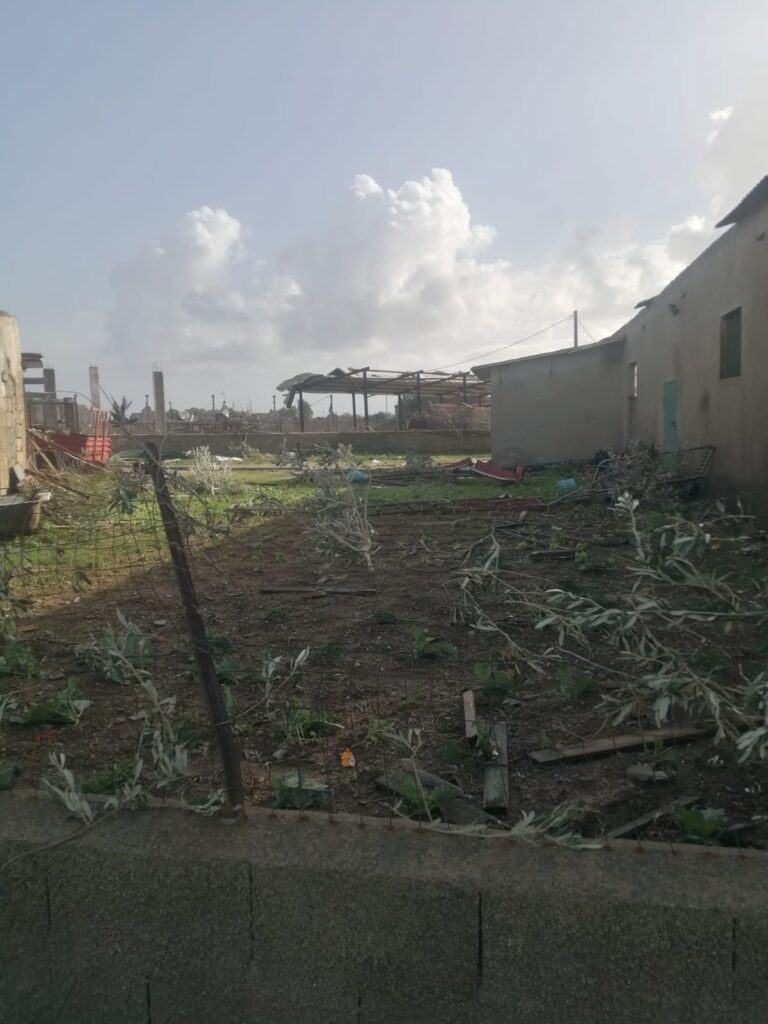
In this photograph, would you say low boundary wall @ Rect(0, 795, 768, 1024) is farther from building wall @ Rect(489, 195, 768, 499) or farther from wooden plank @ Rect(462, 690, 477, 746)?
building wall @ Rect(489, 195, 768, 499)

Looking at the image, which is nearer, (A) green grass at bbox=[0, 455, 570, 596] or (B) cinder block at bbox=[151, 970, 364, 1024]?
(B) cinder block at bbox=[151, 970, 364, 1024]

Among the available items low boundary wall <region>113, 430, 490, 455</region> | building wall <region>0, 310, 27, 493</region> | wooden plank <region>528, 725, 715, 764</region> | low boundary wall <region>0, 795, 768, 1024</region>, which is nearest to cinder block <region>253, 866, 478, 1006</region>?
low boundary wall <region>0, 795, 768, 1024</region>

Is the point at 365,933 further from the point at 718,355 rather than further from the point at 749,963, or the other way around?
the point at 718,355

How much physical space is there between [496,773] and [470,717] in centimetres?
48

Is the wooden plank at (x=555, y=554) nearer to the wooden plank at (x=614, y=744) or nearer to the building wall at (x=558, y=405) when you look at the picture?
the wooden plank at (x=614, y=744)

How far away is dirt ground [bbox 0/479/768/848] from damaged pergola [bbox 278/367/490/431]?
59.4ft

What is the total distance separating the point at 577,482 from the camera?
11633 millimetres

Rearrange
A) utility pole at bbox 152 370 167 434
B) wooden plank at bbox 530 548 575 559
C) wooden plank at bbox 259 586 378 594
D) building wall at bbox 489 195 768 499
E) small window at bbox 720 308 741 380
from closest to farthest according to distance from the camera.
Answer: wooden plank at bbox 259 586 378 594
wooden plank at bbox 530 548 575 559
building wall at bbox 489 195 768 499
small window at bbox 720 308 741 380
utility pole at bbox 152 370 167 434

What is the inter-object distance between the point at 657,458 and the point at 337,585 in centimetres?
631

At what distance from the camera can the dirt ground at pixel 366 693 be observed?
250cm

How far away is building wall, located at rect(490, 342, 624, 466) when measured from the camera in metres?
16.1

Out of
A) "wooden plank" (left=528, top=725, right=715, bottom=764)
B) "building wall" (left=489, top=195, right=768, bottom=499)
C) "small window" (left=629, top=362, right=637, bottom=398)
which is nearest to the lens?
"wooden plank" (left=528, top=725, right=715, bottom=764)

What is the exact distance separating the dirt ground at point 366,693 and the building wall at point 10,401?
131 inches

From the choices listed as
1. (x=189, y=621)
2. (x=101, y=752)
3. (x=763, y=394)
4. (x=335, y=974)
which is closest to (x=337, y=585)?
(x=101, y=752)
